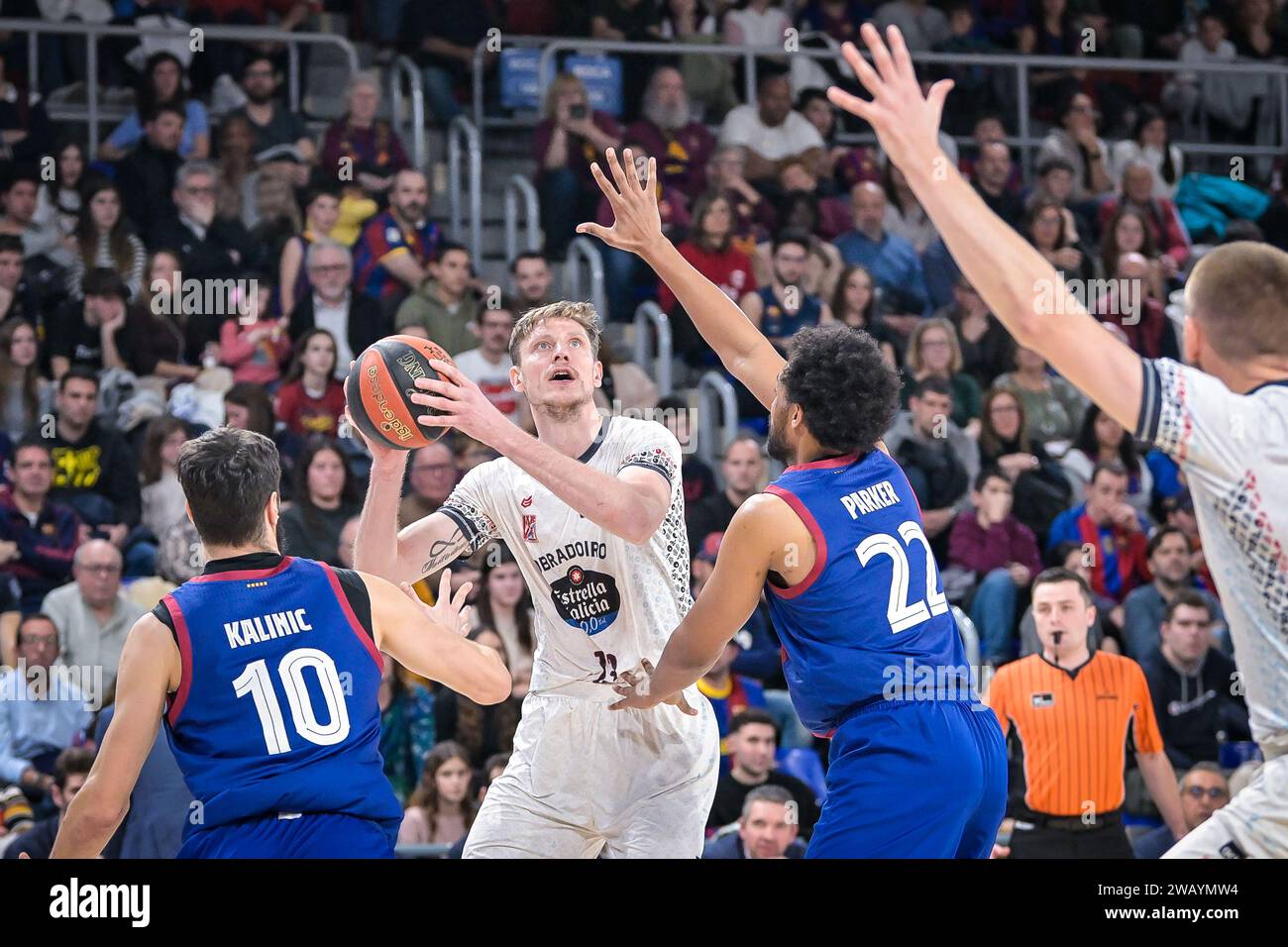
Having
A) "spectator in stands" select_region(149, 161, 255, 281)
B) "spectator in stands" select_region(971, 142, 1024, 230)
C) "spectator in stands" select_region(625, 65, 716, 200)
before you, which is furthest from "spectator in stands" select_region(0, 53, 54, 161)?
"spectator in stands" select_region(971, 142, 1024, 230)

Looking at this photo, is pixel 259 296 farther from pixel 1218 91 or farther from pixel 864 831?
pixel 1218 91

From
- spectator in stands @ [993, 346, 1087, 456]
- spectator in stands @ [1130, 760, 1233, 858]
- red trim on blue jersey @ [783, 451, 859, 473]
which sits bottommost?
spectator in stands @ [1130, 760, 1233, 858]

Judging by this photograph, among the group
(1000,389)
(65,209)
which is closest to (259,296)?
(65,209)

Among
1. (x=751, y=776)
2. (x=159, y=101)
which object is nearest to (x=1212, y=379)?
(x=751, y=776)

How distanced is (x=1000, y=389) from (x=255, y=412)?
15.7 feet

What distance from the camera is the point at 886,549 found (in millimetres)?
4672

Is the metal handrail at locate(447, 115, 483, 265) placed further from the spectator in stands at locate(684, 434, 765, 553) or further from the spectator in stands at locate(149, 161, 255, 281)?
the spectator in stands at locate(684, 434, 765, 553)

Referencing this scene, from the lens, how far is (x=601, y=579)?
5.65 metres

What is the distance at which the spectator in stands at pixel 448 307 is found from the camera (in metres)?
10.8

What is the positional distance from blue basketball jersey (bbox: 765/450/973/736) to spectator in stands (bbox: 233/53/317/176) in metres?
7.81

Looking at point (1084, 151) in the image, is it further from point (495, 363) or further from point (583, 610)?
point (583, 610)

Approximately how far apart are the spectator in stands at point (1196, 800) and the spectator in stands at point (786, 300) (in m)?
3.88

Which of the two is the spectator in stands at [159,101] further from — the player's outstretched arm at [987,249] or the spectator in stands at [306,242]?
the player's outstretched arm at [987,249]

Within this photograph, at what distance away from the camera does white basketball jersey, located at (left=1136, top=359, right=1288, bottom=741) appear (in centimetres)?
348
